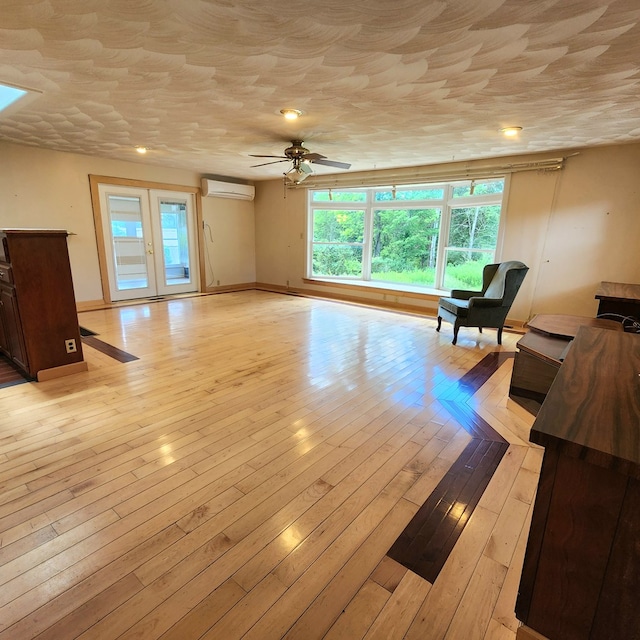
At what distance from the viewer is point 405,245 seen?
6633 millimetres

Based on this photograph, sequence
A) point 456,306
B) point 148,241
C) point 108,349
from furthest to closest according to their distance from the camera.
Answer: point 148,241 → point 456,306 → point 108,349

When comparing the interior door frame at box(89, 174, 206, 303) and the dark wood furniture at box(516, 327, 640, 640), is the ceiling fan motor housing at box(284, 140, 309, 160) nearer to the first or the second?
the interior door frame at box(89, 174, 206, 303)

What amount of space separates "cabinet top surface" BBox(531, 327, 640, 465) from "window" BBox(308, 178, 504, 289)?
439 centimetres

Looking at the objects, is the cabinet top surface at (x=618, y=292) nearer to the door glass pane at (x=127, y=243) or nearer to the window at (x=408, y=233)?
the window at (x=408, y=233)

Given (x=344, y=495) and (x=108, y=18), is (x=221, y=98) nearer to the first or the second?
(x=108, y=18)

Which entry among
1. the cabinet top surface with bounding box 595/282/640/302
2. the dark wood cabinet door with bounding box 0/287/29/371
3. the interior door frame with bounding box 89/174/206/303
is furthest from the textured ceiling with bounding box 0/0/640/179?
the dark wood cabinet door with bounding box 0/287/29/371

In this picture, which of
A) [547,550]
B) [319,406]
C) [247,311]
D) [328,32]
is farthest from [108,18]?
[247,311]

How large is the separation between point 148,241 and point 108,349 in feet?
10.6

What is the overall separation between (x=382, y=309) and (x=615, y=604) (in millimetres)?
5466

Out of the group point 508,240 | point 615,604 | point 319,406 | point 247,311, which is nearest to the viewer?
point 615,604

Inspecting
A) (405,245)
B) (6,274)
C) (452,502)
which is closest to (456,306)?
(405,245)

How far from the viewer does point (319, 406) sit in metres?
2.75

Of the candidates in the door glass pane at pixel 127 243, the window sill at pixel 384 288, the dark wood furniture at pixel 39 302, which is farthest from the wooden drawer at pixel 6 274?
the window sill at pixel 384 288

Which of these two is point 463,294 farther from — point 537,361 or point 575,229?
point 537,361
